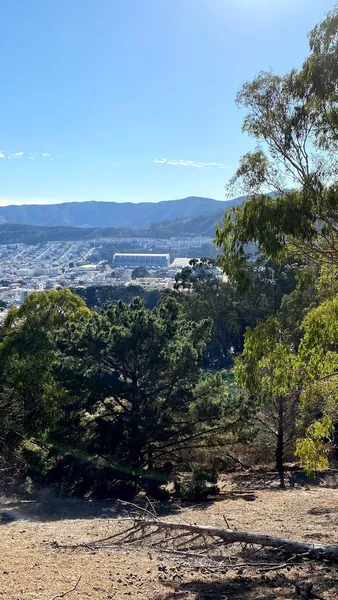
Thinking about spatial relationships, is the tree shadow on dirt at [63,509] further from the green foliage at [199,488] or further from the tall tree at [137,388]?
the tall tree at [137,388]

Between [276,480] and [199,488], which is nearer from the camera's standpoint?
[199,488]

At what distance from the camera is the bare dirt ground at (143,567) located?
4719mm

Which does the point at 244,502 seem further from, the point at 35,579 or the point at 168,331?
the point at 35,579

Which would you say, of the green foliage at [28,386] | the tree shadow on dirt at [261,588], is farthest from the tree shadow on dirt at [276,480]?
the tree shadow on dirt at [261,588]

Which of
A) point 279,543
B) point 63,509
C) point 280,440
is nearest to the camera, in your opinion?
point 279,543

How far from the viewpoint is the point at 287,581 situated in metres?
4.76

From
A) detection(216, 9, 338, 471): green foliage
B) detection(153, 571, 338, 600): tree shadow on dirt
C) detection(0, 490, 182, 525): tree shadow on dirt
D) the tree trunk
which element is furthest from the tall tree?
detection(153, 571, 338, 600): tree shadow on dirt

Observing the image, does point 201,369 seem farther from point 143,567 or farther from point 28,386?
point 143,567

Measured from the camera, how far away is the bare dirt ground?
472cm

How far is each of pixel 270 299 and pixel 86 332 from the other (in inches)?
847

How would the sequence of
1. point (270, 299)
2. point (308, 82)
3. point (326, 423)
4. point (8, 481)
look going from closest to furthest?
1. point (308, 82)
2. point (326, 423)
3. point (8, 481)
4. point (270, 299)

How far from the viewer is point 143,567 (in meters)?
5.46

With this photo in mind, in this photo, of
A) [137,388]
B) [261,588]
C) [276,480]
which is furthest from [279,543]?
[276,480]

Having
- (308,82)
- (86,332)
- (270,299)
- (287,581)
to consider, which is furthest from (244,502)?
(270,299)
